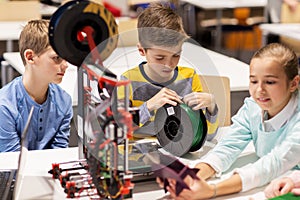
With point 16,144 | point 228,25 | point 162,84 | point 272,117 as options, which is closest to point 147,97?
point 162,84

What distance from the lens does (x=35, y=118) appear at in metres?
2.37

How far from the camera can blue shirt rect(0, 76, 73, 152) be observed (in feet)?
7.50

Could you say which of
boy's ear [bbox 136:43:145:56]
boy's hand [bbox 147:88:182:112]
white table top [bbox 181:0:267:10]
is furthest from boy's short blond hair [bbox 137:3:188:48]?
white table top [bbox 181:0:267:10]

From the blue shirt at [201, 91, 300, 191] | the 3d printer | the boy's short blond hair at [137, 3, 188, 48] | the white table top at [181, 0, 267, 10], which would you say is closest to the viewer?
the 3d printer

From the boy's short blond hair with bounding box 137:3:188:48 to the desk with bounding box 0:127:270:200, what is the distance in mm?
352

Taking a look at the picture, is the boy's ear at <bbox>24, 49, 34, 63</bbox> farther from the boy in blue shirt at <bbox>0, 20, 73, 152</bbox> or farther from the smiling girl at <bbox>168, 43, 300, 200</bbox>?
the smiling girl at <bbox>168, 43, 300, 200</bbox>

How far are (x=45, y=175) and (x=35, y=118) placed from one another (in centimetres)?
50

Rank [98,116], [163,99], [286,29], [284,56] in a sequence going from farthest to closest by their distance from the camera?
[286,29]
[163,99]
[284,56]
[98,116]

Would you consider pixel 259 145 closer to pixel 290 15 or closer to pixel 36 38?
pixel 36 38

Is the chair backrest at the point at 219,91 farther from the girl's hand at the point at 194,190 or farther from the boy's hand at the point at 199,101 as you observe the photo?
the girl's hand at the point at 194,190

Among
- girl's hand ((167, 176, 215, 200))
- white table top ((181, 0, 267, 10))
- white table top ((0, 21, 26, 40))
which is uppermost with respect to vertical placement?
white table top ((0, 21, 26, 40))

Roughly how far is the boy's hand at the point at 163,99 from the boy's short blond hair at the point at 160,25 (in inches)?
6.1

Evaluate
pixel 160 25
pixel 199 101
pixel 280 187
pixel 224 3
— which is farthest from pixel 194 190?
pixel 224 3

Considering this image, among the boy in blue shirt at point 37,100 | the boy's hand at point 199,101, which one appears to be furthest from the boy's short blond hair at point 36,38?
the boy's hand at point 199,101
